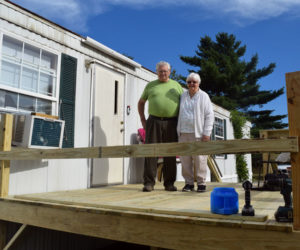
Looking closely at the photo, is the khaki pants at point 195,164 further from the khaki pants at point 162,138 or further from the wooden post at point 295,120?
the wooden post at point 295,120

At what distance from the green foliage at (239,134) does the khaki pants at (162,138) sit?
8136 millimetres

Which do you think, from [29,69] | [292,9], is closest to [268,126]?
[29,69]

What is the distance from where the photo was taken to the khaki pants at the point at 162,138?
353 centimetres

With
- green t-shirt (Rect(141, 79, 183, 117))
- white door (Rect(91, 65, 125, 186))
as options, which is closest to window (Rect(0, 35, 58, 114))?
white door (Rect(91, 65, 125, 186))

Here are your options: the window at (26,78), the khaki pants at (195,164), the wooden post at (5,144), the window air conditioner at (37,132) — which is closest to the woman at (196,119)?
the khaki pants at (195,164)

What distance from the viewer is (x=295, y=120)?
1641 millimetres

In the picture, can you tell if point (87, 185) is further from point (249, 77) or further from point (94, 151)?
point (249, 77)

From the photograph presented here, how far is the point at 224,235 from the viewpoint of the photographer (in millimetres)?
1801

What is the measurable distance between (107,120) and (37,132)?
56.3 inches

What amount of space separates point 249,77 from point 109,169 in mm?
22080

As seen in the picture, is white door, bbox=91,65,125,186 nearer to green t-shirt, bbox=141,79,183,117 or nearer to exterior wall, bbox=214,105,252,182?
green t-shirt, bbox=141,79,183,117

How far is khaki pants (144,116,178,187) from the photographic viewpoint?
139 inches

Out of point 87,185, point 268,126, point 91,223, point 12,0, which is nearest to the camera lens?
point 91,223

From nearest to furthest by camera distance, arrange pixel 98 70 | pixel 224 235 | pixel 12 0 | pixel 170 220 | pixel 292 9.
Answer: pixel 224 235
pixel 170 220
pixel 12 0
pixel 98 70
pixel 292 9
